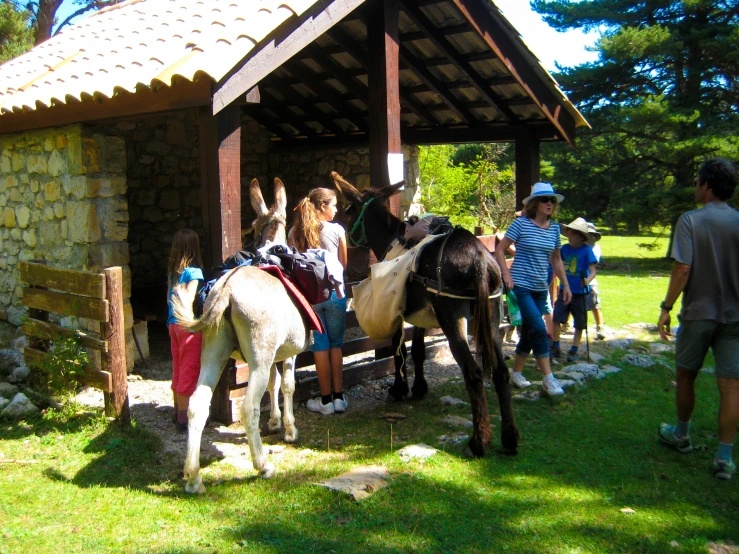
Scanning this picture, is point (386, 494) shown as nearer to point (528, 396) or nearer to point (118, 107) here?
point (528, 396)

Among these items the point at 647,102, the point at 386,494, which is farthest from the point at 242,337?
the point at 647,102

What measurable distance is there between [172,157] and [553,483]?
26.0 feet

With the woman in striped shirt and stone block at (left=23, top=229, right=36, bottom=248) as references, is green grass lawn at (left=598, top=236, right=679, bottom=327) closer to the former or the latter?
the woman in striped shirt

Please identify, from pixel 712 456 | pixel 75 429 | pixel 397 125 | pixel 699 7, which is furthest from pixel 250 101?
pixel 699 7

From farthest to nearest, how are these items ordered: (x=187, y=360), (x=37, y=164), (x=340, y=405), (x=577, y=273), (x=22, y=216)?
(x=22, y=216) → (x=577, y=273) → (x=37, y=164) → (x=340, y=405) → (x=187, y=360)

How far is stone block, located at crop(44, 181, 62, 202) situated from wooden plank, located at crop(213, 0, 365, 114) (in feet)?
9.72

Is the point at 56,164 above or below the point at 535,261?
above

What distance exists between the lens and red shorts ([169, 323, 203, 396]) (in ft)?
15.9

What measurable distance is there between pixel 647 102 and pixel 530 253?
40.1ft

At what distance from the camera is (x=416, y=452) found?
4703 mm

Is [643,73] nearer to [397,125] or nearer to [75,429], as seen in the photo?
[397,125]

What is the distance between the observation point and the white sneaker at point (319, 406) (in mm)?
5691

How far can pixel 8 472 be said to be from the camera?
439 centimetres

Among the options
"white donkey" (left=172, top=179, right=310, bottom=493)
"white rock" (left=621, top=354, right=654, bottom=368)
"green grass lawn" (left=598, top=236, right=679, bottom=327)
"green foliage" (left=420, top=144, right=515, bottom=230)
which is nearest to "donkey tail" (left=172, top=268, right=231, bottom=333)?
"white donkey" (left=172, top=179, right=310, bottom=493)
